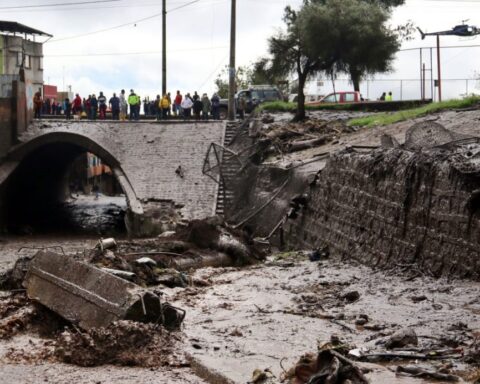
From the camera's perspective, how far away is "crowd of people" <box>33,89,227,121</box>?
1569 inches

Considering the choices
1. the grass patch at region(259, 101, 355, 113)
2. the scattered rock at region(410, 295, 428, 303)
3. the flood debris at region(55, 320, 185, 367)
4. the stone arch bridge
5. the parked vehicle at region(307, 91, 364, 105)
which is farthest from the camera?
the parked vehicle at region(307, 91, 364, 105)

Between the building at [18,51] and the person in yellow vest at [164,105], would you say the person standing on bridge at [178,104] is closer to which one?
the person in yellow vest at [164,105]

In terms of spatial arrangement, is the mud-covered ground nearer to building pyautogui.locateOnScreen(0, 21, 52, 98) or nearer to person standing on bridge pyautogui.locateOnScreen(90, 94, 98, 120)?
person standing on bridge pyautogui.locateOnScreen(90, 94, 98, 120)

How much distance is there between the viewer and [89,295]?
12.8 metres

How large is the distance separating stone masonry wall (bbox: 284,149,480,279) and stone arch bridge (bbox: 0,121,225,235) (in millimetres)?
10096

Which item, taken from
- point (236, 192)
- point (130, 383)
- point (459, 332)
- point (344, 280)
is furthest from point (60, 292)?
point (236, 192)

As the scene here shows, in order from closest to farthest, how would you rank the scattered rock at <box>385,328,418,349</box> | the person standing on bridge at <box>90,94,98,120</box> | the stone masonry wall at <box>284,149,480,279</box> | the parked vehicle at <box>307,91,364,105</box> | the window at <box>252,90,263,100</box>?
the scattered rock at <box>385,328,418,349</box> → the stone masonry wall at <box>284,149,480,279</box> → the parked vehicle at <box>307,91,364,105</box> → the person standing on bridge at <box>90,94,98,120</box> → the window at <box>252,90,263,100</box>

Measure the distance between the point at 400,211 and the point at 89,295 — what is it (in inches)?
232

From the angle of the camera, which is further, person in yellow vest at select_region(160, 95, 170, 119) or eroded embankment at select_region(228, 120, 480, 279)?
person in yellow vest at select_region(160, 95, 170, 119)

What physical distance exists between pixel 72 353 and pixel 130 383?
1.50m

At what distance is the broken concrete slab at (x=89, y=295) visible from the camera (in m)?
11.9

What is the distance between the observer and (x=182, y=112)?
40812mm

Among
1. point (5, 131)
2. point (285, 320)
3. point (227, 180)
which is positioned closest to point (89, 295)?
point (285, 320)

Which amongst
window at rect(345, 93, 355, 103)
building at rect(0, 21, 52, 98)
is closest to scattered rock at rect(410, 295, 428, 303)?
window at rect(345, 93, 355, 103)
